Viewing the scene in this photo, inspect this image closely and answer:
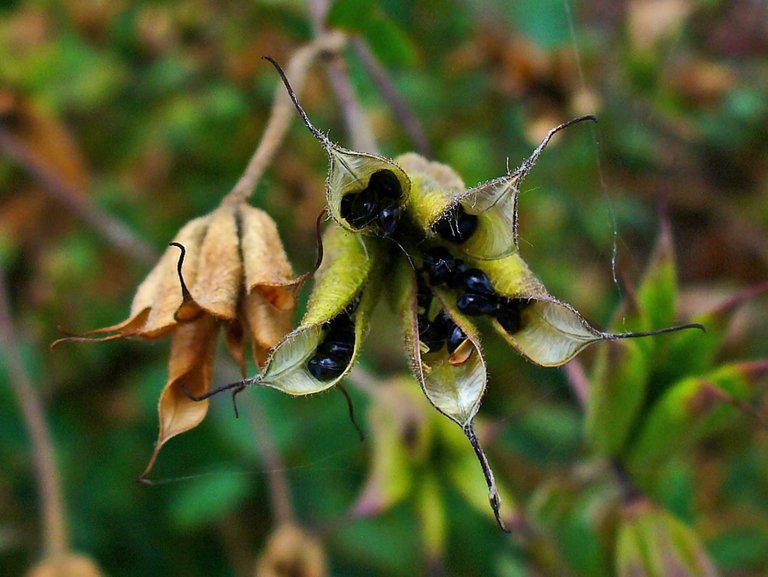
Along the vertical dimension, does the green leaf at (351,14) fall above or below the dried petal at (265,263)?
above

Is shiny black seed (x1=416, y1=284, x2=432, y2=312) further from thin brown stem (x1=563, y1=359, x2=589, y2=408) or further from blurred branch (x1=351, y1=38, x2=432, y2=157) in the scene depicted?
blurred branch (x1=351, y1=38, x2=432, y2=157)

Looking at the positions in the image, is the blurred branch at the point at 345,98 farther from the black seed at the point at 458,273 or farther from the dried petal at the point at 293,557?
the dried petal at the point at 293,557

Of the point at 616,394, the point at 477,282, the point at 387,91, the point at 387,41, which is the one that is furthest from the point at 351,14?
the point at 616,394

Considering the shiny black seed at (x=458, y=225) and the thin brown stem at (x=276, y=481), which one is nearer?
the shiny black seed at (x=458, y=225)

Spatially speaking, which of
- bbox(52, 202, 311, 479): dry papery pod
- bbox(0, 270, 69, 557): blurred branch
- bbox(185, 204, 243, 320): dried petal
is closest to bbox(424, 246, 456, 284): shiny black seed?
bbox(52, 202, 311, 479): dry papery pod

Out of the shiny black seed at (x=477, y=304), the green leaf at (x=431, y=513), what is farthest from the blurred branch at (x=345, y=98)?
the green leaf at (x=431, y=513)

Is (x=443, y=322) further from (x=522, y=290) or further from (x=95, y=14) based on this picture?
(x=95, y=14)
